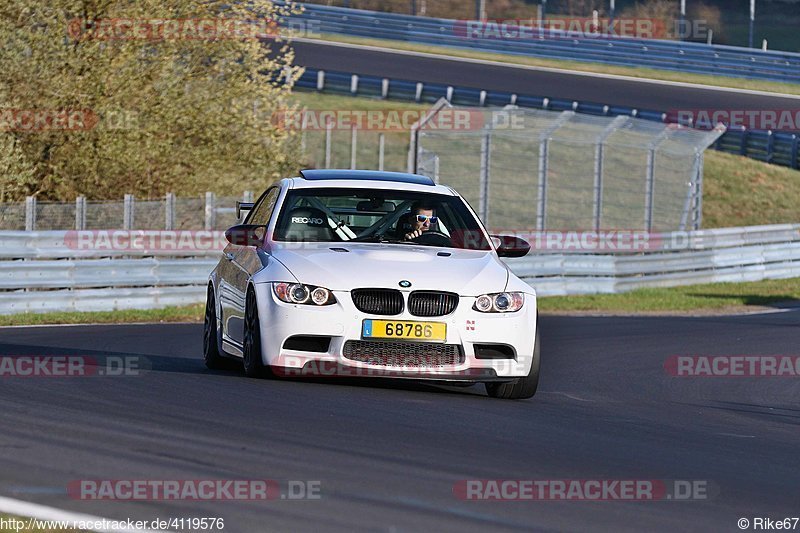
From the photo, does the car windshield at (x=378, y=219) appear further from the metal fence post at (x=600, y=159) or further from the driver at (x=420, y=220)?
the metal fence post at (x=600, y=159)

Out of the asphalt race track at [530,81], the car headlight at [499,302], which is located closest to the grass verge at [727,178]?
the asphalt race track at [530,81]

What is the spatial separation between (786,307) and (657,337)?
7381mm

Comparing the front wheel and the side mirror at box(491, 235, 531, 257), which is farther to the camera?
the side mirror at box(491, 235, 531, 257)

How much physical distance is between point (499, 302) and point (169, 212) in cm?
1170

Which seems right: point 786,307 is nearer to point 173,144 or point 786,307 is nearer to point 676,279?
point 676,279

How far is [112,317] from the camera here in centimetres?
1819

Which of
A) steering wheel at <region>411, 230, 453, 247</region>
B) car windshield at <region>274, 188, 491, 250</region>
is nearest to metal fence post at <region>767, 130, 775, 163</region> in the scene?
car windshield at <region>274, 188, 491, 250</region>

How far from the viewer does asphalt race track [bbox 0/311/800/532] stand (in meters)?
5.63

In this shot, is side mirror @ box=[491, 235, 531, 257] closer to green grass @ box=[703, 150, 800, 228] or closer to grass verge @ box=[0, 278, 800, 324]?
grass verge @ box=[0, 278, 800, 324]

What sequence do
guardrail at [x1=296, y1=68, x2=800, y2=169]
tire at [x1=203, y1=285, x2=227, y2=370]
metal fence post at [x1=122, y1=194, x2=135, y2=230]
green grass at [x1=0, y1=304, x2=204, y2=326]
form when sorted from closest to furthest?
tire at [x1=203, y1=285, x2=227, y2=370] → green grass at [x1=0, y1=304, x2=204, y2=326] → metal fence post at [x1=122, y1=194, x2=135, y2=230] → guardrail at [x1=296, y1=68, x2=800, y2=169]

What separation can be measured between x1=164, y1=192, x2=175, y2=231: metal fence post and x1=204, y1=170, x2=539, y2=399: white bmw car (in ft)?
33.4

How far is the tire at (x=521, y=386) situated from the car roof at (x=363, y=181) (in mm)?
1666

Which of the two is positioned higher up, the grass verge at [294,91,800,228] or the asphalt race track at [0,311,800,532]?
the asphalt race track at [0,311,800,532]

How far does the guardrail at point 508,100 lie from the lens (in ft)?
125
